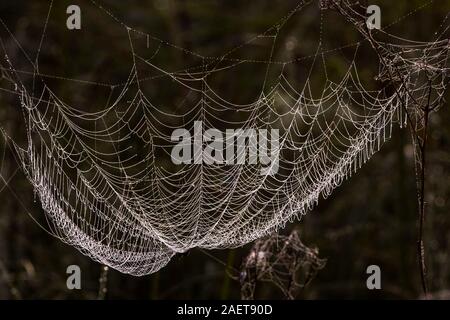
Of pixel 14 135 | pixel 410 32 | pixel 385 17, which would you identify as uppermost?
pixel 385 17

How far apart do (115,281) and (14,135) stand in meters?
1.11

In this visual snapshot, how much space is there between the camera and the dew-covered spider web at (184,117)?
3.39m

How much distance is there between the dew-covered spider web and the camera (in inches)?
133

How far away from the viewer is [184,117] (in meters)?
4.75

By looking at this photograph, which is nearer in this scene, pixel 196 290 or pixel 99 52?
pixel 196 290

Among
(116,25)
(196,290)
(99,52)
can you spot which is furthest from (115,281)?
(116,25)

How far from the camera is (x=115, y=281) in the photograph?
4.41m

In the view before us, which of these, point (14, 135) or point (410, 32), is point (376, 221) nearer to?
point (410, 32)

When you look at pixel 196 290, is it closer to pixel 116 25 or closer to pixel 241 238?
pixel 241 238

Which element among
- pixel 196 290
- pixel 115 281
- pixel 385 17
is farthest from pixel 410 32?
pixel 115 281
